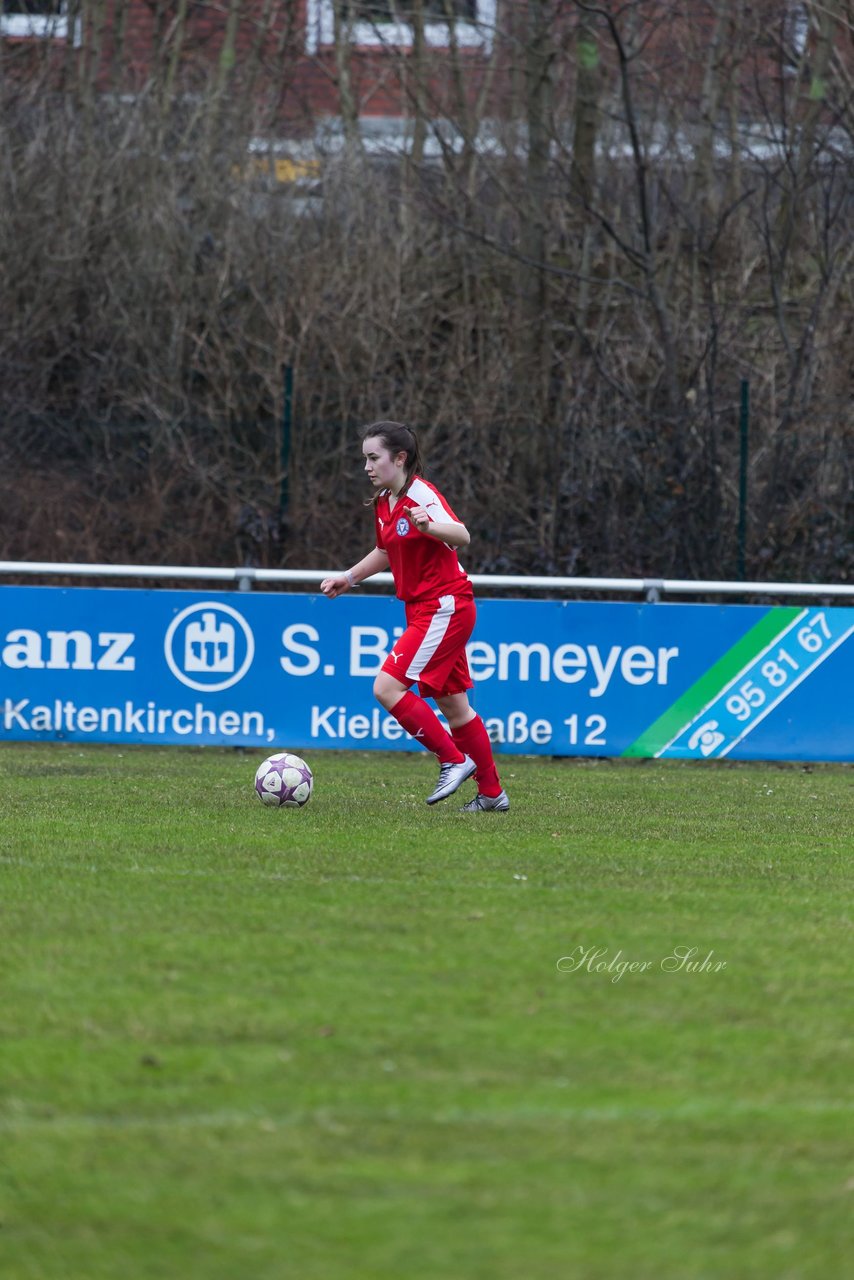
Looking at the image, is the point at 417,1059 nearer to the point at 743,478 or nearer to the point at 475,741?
the point at 475,741

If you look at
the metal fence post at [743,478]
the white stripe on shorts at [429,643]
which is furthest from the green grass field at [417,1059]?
the metal fence post at [743,478]

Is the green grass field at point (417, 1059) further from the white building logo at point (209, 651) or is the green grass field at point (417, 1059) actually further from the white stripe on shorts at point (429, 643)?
the white building logo at point (209, 651)

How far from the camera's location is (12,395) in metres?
18.1

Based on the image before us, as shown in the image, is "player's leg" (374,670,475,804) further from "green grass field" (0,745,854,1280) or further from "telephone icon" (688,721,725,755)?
"telephone icon" (688,721,725,755)

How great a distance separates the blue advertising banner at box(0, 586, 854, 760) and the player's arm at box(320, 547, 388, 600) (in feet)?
8.44

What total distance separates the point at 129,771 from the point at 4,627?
167 cm

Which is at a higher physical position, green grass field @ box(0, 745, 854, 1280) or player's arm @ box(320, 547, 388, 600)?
player's arm @ box(320, 547, 388, 600)

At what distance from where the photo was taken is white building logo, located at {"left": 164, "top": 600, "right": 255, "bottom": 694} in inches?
477

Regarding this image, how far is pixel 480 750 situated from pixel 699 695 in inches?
130

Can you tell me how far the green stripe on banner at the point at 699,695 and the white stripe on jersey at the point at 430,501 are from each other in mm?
3722

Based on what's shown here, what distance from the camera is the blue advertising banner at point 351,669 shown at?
12.1 m

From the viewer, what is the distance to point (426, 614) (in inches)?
357

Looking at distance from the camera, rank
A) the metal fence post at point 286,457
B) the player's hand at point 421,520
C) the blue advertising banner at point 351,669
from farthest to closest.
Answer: the metal fence post at point 286,457, the blue advertising banner at point 351,669, the player's hand at point 421,520

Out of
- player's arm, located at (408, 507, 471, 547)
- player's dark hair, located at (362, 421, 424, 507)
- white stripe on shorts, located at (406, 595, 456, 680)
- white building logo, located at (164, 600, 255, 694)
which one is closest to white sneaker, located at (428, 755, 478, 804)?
white stripe on shorts, located at (406, 595, 456, 680)
